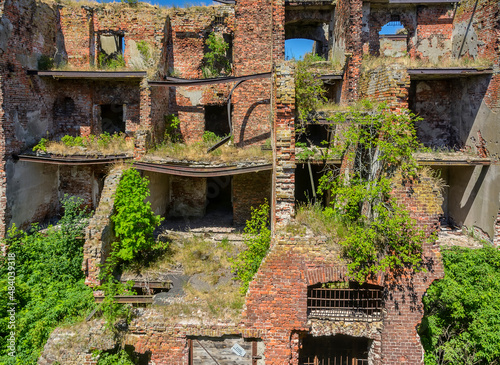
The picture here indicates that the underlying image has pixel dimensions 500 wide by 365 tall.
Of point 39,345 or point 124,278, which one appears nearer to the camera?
point 39,345

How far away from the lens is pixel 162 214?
14406mm

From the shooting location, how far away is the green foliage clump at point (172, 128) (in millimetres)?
15219

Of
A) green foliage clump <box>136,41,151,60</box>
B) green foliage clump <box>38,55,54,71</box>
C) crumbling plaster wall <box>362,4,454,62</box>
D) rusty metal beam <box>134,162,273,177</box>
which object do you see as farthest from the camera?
crumbling plaster wall <box>362,4,454,62</box>

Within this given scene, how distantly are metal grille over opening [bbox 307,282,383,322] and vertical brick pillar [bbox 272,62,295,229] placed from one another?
182 cm

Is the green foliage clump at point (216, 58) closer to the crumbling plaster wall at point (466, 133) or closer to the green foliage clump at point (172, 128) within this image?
the green foliage clump at point (172, 128)

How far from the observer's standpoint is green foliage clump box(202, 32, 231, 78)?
51.1 ft

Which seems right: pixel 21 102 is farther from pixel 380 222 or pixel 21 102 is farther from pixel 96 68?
pixel 380 222

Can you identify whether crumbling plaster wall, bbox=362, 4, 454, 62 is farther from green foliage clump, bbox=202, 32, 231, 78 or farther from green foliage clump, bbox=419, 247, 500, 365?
green foliage clump, bbox=419, 247, 500, 365

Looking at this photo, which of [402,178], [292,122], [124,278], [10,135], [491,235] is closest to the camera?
Result: [402,178]

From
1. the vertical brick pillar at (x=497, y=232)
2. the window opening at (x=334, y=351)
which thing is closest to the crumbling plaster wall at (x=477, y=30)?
the vertical brick pillar at (x=497, y=232)

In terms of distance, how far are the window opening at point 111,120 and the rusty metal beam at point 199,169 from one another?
599 cm

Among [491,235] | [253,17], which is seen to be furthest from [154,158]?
[491,235]

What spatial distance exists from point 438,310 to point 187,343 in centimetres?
724

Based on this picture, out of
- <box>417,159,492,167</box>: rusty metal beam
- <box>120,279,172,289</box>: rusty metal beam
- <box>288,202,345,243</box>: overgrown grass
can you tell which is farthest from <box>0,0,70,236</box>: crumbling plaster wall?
<box>417,159,492,167</box>: rusty metal beam
